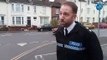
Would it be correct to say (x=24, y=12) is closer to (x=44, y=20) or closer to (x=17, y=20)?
(x=17, y=20)

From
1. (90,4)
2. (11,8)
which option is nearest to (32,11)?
(11,8)

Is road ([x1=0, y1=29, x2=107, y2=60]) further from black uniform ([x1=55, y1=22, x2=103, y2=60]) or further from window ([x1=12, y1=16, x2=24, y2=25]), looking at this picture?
window ([x1=12, y1=16, x2=24, y2=25])

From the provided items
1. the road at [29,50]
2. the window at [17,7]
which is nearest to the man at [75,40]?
the road at [29,50]

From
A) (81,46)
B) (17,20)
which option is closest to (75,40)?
(81,46)

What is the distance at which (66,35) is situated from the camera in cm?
408

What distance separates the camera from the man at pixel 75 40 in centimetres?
391

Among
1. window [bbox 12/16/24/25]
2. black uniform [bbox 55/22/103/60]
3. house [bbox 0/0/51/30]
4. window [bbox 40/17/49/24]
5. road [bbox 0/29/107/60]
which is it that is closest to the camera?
black uniform [bbox 55/22/103/60]

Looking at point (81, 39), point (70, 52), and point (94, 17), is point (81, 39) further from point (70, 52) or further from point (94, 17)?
point (94, 17)

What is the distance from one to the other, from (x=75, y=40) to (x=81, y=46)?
0.10 m

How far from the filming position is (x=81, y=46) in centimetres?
396

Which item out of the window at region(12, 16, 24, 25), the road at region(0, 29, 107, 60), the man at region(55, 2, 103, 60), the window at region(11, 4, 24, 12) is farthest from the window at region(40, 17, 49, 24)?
the man at region(55, 2, 103, 60)

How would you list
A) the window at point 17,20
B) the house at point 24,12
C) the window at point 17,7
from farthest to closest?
1. the window at point 17,20
2. the window at point 17,7
3. the house at point 24,12

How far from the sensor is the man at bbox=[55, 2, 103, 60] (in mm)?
3908

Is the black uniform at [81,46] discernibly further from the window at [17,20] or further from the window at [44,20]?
the window at [44,20]
